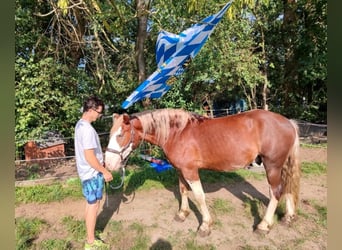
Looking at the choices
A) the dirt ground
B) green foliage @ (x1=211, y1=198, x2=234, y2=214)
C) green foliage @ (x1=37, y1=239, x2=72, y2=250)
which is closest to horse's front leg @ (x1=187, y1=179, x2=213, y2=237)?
the dirt ground

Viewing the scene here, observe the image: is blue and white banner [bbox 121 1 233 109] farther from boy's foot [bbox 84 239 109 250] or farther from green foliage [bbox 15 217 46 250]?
green foliage [bbox 15 217 46 250]

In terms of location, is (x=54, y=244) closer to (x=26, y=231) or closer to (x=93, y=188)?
(x=26, y=231)

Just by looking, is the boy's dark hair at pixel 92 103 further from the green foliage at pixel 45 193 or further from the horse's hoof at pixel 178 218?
the green foliage at pixel 45 193

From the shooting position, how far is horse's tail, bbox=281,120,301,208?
345 centimetres

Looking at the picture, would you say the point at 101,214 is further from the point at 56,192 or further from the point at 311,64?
the point at 311,64

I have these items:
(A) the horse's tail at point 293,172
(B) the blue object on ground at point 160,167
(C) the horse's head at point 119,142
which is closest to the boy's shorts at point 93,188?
(C) the horse's head at point 119,142

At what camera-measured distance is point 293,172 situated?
11.5ft

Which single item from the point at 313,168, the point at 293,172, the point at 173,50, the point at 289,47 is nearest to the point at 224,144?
the point at 293,172

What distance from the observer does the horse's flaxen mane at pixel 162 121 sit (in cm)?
348

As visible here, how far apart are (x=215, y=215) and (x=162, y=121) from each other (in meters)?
1.61

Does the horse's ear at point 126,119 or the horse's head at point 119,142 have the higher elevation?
the horse's ear at point 126,119

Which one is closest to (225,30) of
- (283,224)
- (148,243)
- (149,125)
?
(149,125)

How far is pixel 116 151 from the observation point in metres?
3.14

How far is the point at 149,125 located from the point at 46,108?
350 centimetres
